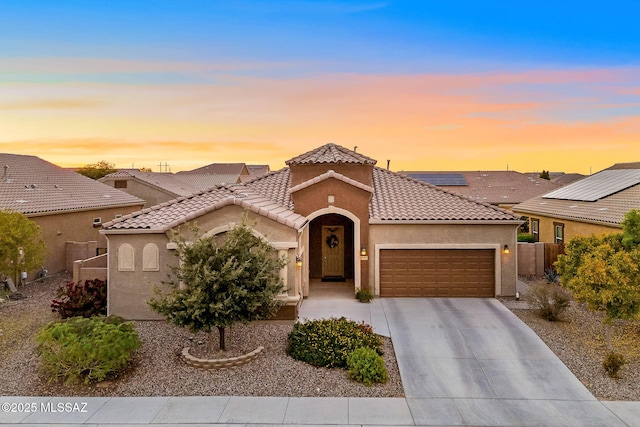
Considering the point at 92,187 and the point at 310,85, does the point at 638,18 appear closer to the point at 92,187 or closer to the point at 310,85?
the point at 310,85

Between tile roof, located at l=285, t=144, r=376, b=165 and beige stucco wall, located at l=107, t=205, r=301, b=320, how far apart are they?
560cm

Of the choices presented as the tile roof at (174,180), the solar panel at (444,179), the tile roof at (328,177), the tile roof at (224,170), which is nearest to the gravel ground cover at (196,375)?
the tile roof at (328,177)

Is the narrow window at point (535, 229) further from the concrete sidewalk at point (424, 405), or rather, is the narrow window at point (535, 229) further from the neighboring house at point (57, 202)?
the neighboring house at point (57, 202)

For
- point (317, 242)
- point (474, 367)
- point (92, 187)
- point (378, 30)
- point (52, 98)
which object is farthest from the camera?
point (92, 187)

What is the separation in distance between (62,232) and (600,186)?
101 feet

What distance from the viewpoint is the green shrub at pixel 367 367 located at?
954 centimetres

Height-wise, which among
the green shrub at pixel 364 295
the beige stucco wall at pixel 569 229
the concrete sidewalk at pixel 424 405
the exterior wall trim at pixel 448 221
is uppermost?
the exterior wall trim at pixel 448 221

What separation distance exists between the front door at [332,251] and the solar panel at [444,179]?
31.9 m

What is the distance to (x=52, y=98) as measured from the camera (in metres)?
22.2

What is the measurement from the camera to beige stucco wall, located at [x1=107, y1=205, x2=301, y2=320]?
13.9 metres

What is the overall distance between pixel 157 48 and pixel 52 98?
8000 millimetres

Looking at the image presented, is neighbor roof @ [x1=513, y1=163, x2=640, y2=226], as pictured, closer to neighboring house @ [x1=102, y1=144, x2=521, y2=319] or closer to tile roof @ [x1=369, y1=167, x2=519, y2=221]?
tile roof @ [x1=369, y1=167, x2=519, y2=221]

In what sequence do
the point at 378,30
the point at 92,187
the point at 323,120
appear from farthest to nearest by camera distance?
the point at 92,187 → the point at 323,120 → the point at 378,30

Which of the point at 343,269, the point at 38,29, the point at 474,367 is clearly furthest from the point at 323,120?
the point at 474,367
